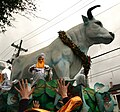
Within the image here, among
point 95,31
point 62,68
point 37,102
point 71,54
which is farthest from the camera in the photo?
point 95,31

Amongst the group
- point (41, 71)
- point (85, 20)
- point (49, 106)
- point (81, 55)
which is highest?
point (85, 20)

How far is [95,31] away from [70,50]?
689 mm

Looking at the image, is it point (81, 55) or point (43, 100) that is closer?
point (43, 100)

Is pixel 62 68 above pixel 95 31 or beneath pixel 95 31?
beneath

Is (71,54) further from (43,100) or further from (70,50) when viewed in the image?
(43,100)

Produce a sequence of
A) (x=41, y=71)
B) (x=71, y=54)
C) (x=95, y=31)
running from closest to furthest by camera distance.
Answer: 1. (x=41, y=71)
2. (x=71, y=54)
3. (x=95, y=31)

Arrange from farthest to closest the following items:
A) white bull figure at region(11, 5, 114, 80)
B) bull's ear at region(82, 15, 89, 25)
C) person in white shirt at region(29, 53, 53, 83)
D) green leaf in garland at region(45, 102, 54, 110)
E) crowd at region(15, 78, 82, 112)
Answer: bull's ear at region(82, 15, 89, 25) < white bull figure at region(11, 5, 114, 80) < person in white shirt at region(29, 53, 53, 83) < green leaf in garland at region(45, 102, 54, 110) < crowd at region(15, 78, 82, 112)

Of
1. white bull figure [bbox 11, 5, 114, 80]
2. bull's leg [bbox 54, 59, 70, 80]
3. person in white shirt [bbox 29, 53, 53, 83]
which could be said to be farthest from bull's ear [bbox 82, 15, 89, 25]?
person in white shirt [bbox 29, 53, 53, 83]

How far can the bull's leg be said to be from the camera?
16.7 feet

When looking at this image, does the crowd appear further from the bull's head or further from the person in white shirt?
the bull's head

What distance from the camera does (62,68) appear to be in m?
5.16

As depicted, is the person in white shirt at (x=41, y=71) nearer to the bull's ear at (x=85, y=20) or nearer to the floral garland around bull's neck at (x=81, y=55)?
the floral garland around bull's neck at (x=81, y=55)

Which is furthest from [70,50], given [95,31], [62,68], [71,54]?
[95,31]

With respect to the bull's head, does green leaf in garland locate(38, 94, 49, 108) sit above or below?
below
